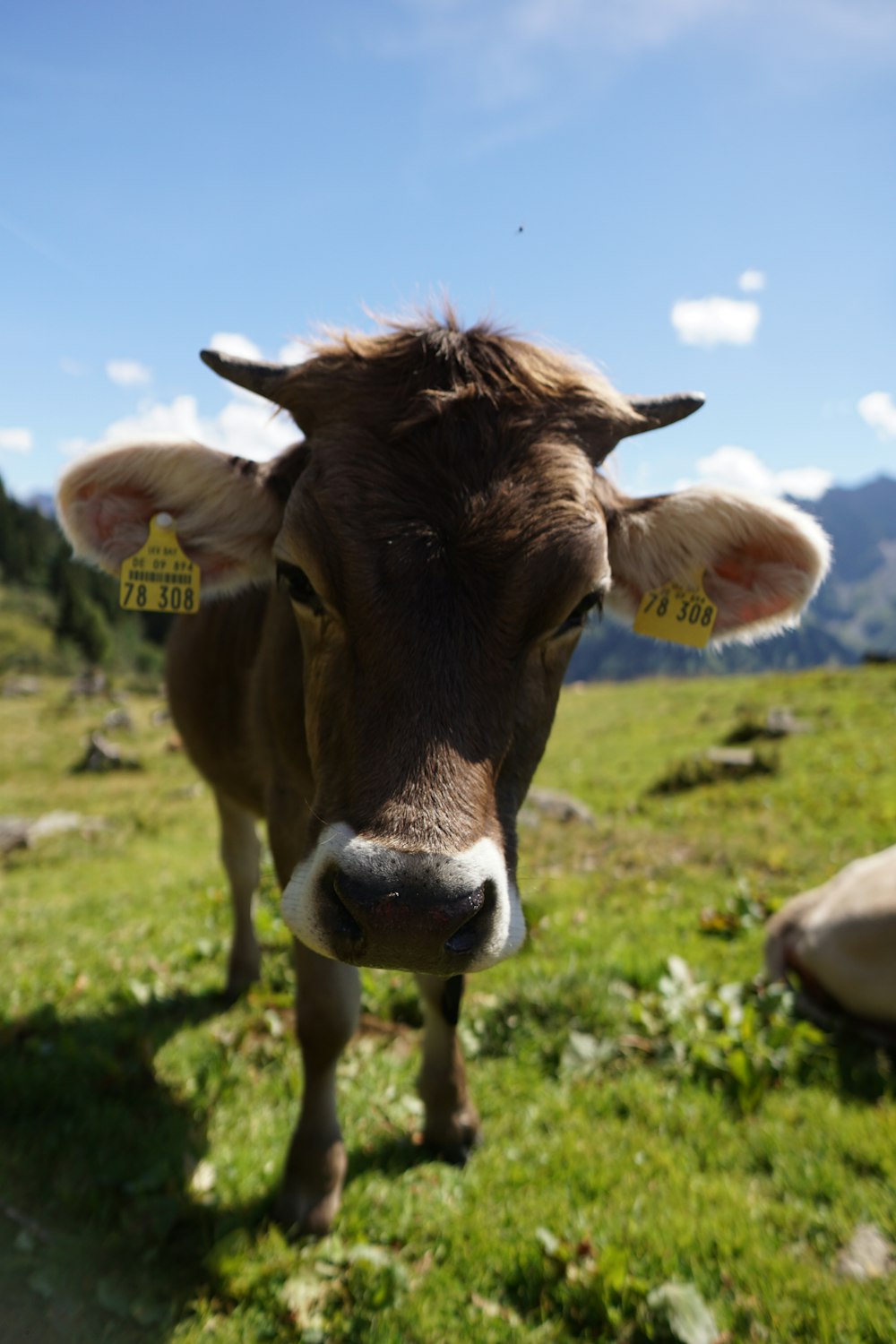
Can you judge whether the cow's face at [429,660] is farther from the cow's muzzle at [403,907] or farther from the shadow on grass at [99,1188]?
the shadow on grass at [99,1188]

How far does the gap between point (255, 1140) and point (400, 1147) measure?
64 cm

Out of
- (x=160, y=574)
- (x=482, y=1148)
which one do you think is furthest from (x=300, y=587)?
(x=482, y=1148)

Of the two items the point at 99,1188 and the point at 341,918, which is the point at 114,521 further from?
the point at 99,1188

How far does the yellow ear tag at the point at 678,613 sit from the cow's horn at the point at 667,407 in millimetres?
661

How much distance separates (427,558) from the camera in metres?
2.33

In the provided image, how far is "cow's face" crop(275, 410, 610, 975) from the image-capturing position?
78.6 inches

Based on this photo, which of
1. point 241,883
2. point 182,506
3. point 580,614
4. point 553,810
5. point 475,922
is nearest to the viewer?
point 475,922

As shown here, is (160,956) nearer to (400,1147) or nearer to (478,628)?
(400,1147)

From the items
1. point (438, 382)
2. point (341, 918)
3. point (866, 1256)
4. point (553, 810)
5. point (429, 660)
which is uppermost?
point (438, 382)

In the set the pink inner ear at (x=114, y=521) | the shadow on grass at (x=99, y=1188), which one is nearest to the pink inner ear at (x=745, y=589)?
the pink inner ear at (x=114, y=521)

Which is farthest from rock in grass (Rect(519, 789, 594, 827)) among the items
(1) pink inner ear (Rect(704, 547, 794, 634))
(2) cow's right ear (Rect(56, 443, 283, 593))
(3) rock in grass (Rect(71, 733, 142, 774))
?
(3) rock in grass (Rect(71, 733, 142, 774))

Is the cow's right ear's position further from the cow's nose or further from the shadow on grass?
the shadow on grass

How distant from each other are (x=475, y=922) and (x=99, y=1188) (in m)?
2.27

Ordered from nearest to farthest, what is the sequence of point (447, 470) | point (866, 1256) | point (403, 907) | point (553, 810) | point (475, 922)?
point (403, 907) < point (475, 922) < point (447, 470) < point (866, 1256) < point (553, 810)
